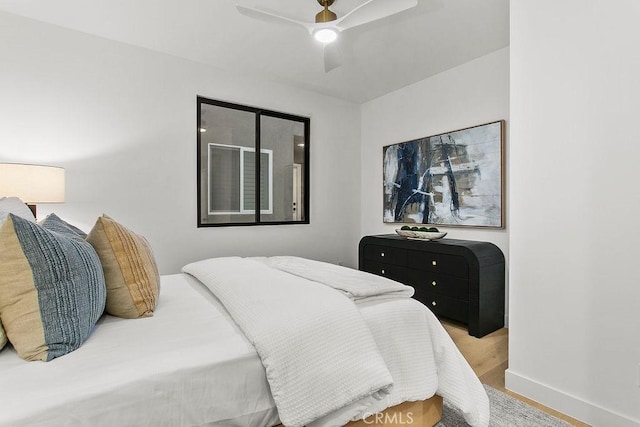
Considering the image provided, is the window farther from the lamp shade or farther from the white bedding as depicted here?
the white bedding

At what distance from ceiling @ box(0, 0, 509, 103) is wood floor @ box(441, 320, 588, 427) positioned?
252 cm

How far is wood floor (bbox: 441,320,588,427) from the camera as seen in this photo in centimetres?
187

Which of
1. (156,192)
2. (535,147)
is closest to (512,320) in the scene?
(535,147)

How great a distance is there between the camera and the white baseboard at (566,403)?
5.09 feet

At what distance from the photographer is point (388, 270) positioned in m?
3.48

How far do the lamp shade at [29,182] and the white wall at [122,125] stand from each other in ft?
1.73

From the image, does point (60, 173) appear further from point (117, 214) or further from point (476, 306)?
point (476, 306)

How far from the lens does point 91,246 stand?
4.01 ft

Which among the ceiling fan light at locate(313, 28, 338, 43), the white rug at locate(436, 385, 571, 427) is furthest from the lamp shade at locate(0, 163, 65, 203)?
the white rug at locate(436, 385, 571, 427)

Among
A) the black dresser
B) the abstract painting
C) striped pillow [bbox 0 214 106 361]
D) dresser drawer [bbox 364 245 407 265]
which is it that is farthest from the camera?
dresser drawer [bbox 364 245 407 265]

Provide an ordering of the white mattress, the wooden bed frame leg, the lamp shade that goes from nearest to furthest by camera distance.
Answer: the white mattress → the wooden bed frame leg → the lamp shade

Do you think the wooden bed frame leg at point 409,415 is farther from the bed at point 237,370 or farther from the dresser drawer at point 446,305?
the dresser drawer at point 446,305

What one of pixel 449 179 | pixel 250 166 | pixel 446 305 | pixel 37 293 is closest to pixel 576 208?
pixel 446 305

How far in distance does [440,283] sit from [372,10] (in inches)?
88.1
